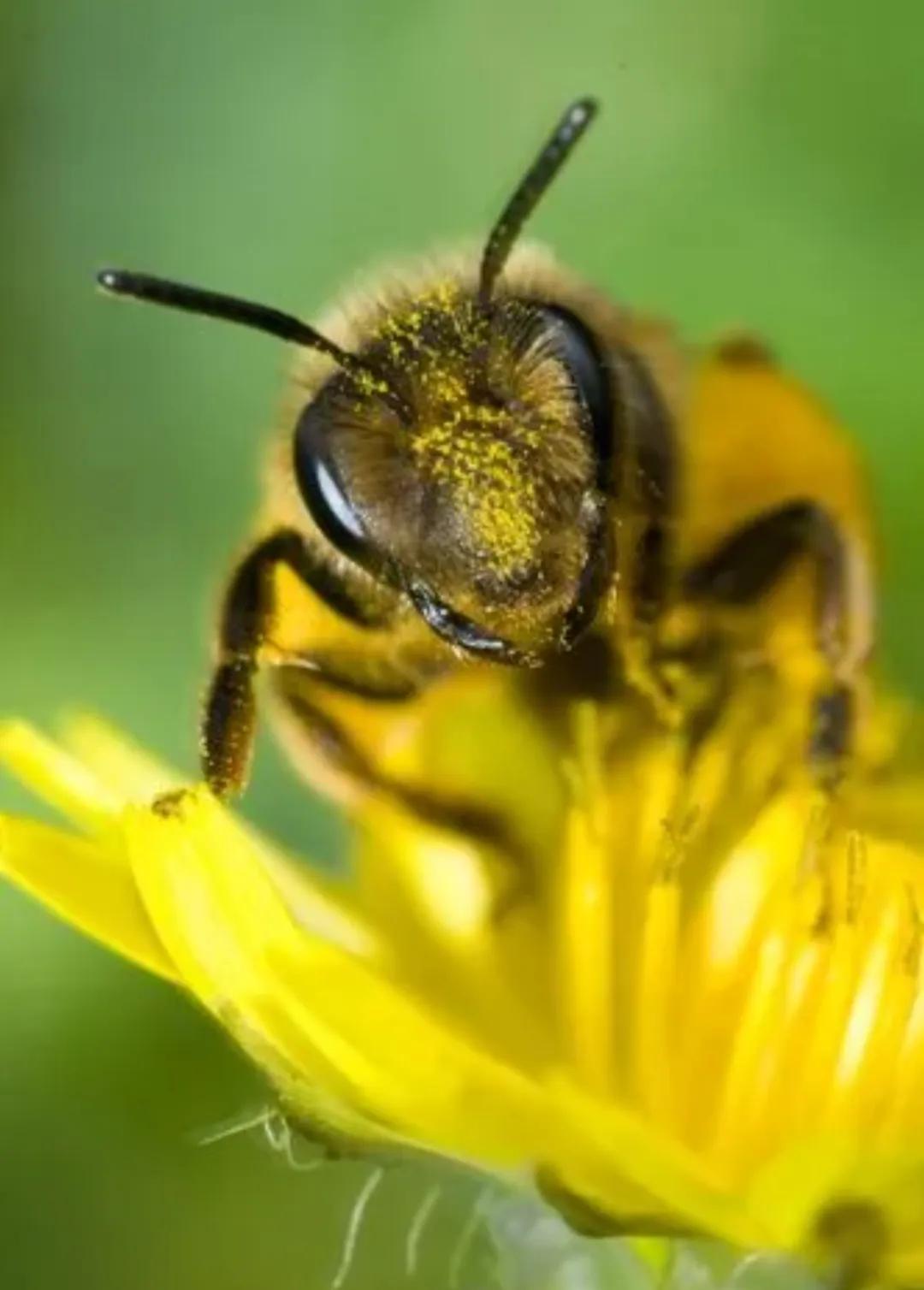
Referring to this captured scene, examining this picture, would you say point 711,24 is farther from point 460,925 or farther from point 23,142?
point 460,925

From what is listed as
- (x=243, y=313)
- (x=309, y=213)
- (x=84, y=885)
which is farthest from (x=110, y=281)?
(x=309, y=213)

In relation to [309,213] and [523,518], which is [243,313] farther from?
[309,213]

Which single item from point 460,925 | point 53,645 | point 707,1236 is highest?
point 707,1236

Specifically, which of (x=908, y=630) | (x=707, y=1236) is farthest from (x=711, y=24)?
(x=707, y=1236)

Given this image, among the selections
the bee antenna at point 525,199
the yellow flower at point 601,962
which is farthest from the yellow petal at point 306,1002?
the bee antenna at point 525,199

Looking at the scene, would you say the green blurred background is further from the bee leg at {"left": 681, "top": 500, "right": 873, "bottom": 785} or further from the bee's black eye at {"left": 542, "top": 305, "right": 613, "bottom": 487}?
the bee's black eye at {"left": 542, "top": 305, "right": 613, "bottom": 487}

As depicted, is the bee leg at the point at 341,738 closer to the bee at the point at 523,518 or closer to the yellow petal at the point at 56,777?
the bee at the point at 523,518
